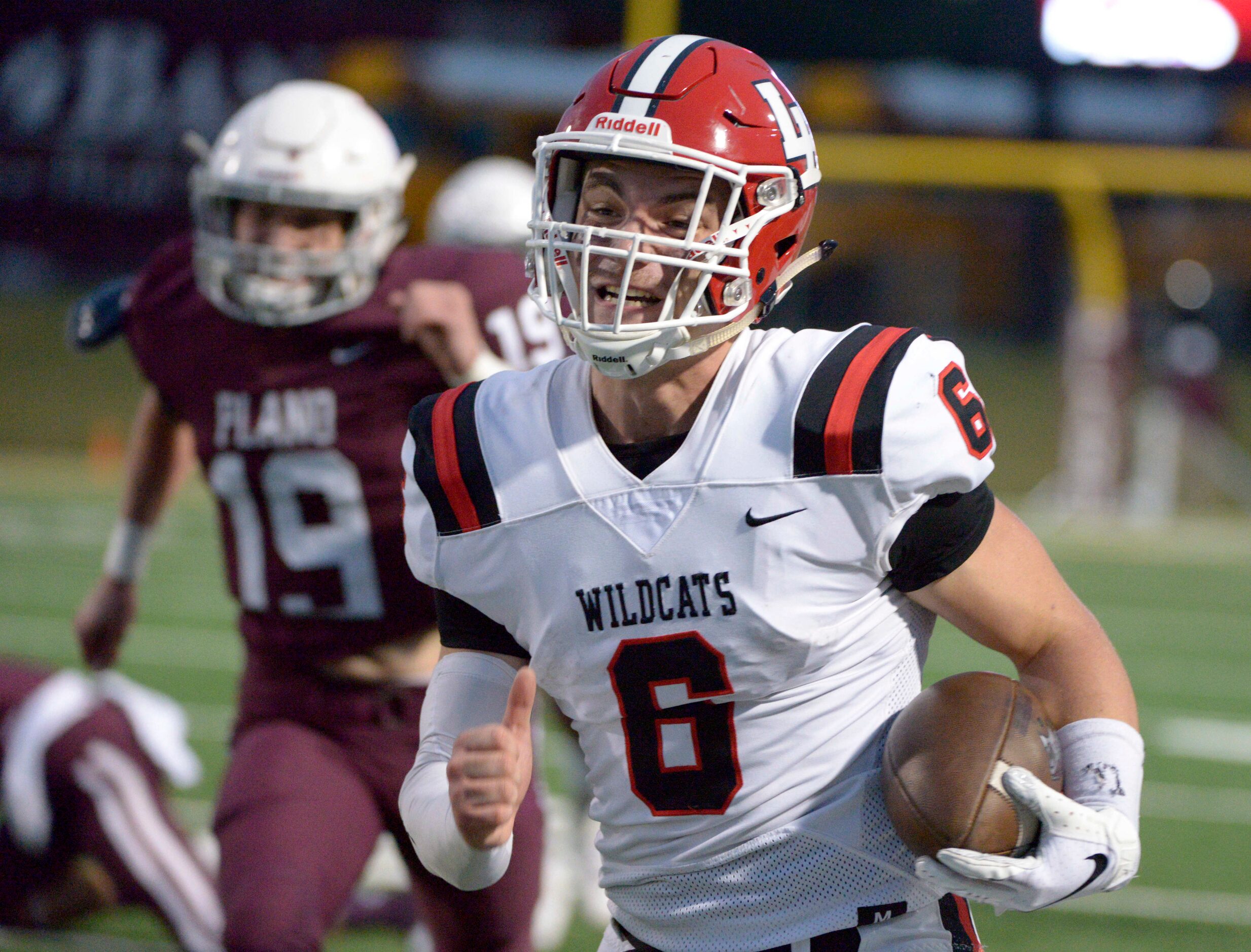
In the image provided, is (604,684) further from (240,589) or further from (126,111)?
(126,111)

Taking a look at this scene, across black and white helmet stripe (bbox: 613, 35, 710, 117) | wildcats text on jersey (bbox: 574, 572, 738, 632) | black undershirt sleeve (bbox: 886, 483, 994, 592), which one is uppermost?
black and white helmet stripe (bbox: 613, 35, 710, 117)

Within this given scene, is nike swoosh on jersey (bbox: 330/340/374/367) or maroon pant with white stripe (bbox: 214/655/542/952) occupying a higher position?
nike swoosh on jersey (bbox: 330/340/374/367)

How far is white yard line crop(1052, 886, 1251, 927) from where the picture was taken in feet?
12.9

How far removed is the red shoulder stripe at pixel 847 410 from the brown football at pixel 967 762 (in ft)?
0.91

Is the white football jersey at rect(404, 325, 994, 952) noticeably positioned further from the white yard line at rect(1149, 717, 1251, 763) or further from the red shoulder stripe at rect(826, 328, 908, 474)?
the white yard line at rect(1149, 717, 1251, 763)

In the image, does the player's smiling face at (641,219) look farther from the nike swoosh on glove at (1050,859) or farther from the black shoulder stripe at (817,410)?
the nike swoosh on glove at (1050,859)

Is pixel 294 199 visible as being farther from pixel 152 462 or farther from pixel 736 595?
pixel 736 595

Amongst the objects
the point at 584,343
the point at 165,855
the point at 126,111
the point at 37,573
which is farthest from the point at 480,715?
the point at 126,111

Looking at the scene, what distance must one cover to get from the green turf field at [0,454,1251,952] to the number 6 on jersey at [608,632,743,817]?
1.98m

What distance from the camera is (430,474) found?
1.85 meters

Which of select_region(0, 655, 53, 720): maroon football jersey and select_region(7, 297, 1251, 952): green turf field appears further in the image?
select_region(7, 297, 1251, 952): green turf field

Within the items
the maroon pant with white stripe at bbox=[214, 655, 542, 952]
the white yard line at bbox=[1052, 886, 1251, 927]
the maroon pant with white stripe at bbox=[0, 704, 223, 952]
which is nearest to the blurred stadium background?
the white yard line at bbox=[1052, 886, 1251, 927]

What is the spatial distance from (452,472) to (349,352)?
1159mm

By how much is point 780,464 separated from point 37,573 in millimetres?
7547
